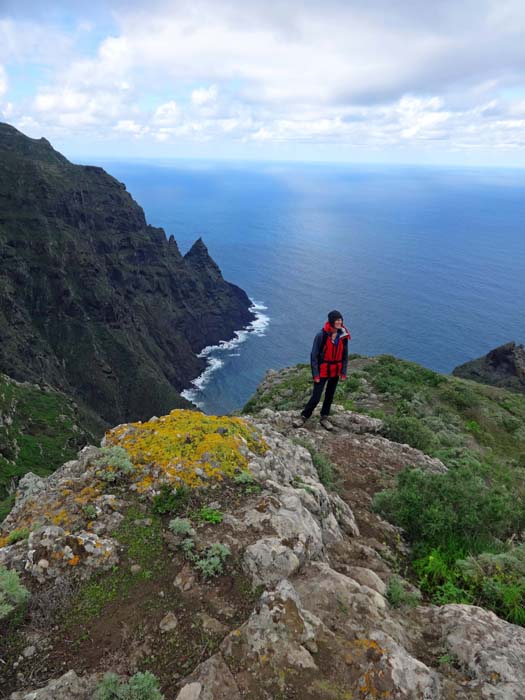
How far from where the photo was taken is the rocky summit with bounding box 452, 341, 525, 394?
60.2 meters

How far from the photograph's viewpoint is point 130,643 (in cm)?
487

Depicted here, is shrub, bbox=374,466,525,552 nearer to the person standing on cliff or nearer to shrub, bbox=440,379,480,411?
the person standing on cliff

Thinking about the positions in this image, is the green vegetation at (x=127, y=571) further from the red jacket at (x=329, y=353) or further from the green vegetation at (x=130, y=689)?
the red jacket at (x=329, y=353)

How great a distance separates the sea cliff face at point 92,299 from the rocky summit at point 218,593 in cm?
8554

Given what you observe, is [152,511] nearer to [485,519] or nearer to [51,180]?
[485,519]

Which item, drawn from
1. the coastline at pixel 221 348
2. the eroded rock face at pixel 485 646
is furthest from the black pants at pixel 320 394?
the coastline at pixel 221 348

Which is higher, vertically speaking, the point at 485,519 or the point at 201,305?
the point at 485,519

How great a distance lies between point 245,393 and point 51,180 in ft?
296

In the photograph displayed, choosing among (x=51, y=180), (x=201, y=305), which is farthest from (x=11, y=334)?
(x=201, y=305)

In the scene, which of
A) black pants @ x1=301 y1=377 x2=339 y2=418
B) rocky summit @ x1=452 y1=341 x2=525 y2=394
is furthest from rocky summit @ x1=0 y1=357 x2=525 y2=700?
rocky summit @ x1=452 y1=341 x2=525 y2=394

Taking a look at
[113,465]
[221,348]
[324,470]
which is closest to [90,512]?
[113,465]

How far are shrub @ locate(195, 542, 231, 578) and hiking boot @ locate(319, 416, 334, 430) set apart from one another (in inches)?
322

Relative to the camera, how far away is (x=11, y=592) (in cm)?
510

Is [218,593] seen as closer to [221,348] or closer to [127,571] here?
[127,571]
